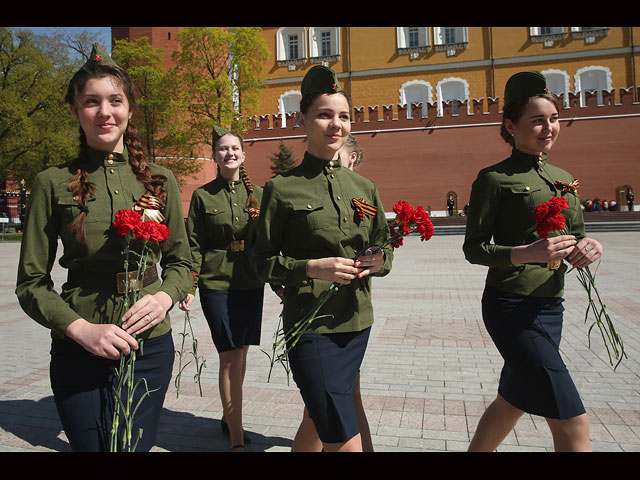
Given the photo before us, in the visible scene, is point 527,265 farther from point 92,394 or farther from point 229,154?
point 229,154

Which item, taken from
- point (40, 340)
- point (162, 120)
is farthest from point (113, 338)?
point (162, 120)

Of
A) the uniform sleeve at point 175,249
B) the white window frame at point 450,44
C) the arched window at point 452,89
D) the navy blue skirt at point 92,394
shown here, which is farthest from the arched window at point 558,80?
the navy blue skirt at point 92,394

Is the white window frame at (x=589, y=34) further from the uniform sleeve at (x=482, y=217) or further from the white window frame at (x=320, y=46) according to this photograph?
the uniform sleeve at (x=482, y=217)

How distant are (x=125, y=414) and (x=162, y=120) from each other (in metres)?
28.8

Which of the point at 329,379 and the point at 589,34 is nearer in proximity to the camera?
the point at 329,379

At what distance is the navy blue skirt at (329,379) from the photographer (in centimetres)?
218

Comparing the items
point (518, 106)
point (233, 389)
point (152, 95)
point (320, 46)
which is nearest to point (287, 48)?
point (320, 46)

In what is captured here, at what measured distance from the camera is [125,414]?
1.89 m

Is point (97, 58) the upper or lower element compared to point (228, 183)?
upper

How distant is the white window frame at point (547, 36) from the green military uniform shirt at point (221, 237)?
40219 millimetres

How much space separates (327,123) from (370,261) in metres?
0.67

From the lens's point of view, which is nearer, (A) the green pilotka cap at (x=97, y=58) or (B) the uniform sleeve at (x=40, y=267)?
(B) the uniform sleeve at (x=40, y=267)

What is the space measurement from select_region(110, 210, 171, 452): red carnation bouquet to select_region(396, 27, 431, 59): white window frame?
135ft

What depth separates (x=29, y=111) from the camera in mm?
30156
